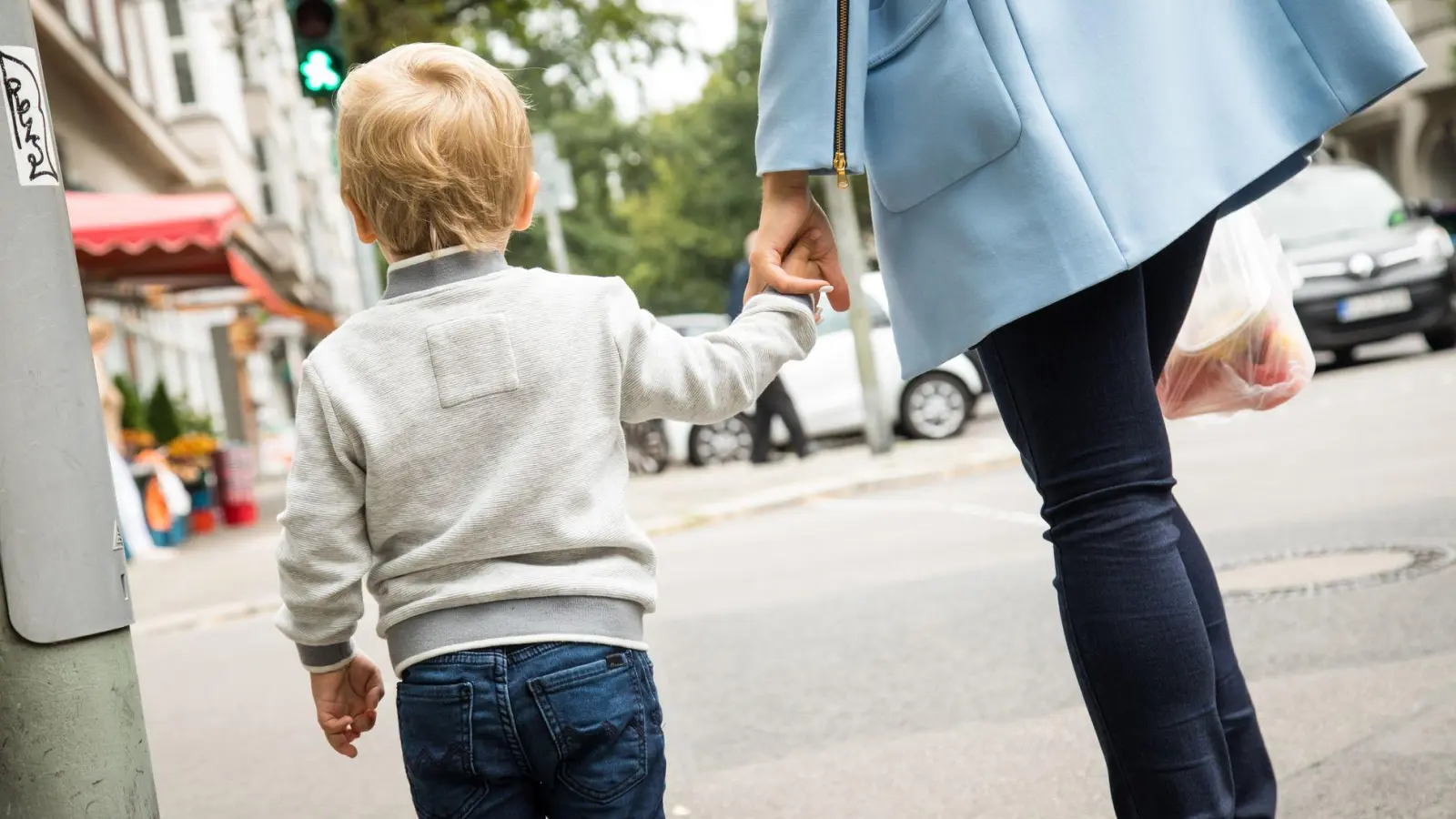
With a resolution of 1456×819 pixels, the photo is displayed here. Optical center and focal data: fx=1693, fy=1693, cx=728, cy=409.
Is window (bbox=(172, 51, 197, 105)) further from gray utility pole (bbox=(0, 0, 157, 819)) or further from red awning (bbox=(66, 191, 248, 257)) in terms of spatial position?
gray utility pole (bbox=(0, 0, 157, 819))

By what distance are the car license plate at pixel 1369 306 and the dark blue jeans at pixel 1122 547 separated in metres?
11.8

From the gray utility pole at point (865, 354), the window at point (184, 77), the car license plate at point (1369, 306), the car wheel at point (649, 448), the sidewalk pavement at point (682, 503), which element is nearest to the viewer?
the sidewalk pavement at point (682, 503)

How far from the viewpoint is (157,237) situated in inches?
476

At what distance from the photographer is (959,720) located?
4.00 metres

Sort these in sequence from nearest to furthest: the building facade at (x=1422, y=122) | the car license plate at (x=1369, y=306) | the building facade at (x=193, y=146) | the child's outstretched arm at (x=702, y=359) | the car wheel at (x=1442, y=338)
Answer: the child's outstretched arm at (x=702, y=359)
the car license plate at (x=1369, y=306)
the car wheel at (x=1442, y=338)
the building facade at (x=193, y=146)
the building facade at (x=1422, y=122)

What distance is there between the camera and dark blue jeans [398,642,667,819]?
6.46 ft

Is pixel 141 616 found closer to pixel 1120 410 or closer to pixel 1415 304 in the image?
pixel 1120 410

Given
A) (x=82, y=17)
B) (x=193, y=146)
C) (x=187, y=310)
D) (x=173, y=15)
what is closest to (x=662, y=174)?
(x=173, y=15)

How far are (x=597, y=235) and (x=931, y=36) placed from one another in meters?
39.8

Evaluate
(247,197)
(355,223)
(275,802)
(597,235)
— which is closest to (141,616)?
(275,802)

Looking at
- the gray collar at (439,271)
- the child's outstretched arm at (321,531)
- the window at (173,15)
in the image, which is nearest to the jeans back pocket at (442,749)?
the child's outstretched arm at (321,531)

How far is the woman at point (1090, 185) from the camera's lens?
2.04 meters

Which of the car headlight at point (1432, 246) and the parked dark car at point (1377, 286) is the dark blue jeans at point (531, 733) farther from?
the car headlight at point (1432, 246)

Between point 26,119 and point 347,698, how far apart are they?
953mm
